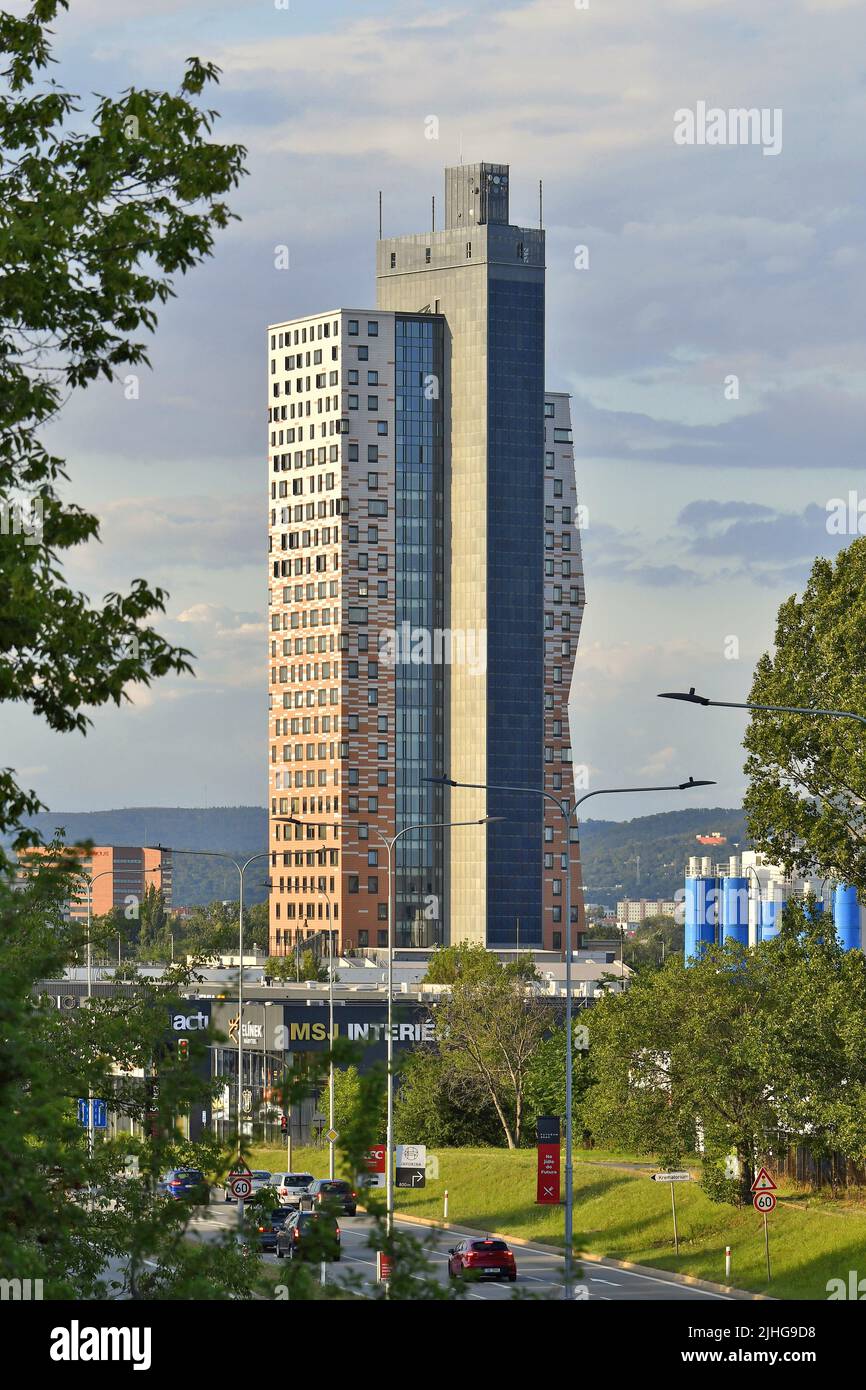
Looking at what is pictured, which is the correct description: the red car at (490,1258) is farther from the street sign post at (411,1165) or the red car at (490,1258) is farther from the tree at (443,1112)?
the tree at (443,1112)

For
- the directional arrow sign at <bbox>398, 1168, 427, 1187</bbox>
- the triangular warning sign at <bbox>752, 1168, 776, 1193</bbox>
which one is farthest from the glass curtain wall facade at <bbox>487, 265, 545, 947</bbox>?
the triangular warning sign at <bbox>752, 1168, 776, 1193</bbox>

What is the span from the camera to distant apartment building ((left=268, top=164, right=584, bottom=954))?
185500mm

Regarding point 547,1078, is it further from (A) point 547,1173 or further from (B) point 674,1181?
(B) point 674,1181

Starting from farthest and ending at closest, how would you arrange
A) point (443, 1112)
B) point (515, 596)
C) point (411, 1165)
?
point (515, 596) → point (443, 1112) → point (411, 1165)

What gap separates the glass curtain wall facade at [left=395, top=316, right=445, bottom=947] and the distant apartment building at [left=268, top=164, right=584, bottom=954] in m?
0.19

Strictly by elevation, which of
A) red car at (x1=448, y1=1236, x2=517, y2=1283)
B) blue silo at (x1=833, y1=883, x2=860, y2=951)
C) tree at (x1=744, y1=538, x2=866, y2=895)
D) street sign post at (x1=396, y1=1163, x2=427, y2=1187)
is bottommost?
red car at (x1=448, y1=1236, x2=517, y2=1283)

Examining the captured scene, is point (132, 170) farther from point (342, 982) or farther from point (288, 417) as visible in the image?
point (288, 417)

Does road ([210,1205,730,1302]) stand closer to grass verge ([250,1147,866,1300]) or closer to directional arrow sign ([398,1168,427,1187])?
grass verge ([250,1147,866,1300])

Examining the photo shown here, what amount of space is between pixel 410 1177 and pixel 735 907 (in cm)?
12362

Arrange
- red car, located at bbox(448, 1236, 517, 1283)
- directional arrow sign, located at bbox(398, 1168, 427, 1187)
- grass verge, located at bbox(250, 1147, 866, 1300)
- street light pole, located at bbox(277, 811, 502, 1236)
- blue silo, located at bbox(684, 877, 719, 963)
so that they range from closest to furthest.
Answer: street light pole, located at bbox(277, 811, 502, 1236), red car, located at bbox(448, 1236, 517, 1283), grass verge, located at bbox(250, 1147, 866, 1300), directional arrow sign, located at bbox(398, 1168, 427, 1187), blue silo, located at bbox(684, 877, 719, 963)

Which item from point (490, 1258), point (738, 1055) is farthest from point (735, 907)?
point (490, 1258)

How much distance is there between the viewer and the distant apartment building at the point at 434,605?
185500 millimetres

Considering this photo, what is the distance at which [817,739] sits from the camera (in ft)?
164

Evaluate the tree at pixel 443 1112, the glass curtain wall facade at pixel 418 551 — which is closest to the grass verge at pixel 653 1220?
the tree at pixel 443 1112
